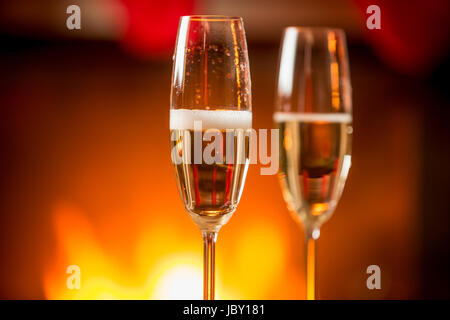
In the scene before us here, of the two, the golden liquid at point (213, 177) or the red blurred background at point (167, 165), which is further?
the red blurred background at point (167, 165)

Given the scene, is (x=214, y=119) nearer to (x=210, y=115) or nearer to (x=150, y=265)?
(x=210, y=115)

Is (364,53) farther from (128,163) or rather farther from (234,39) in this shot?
(234,39)

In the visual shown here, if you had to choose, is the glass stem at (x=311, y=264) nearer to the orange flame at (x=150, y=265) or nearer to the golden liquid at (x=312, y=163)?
the golden liquid at (x=312, y=163)

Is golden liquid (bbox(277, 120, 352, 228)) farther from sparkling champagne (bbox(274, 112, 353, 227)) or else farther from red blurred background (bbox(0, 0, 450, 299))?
red blurred background (bbox(0, 0, 450, 299))

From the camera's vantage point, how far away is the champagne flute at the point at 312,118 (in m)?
0.50

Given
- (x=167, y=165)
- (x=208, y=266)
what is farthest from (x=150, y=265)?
(x=208, y=266)

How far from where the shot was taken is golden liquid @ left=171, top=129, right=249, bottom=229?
524mm

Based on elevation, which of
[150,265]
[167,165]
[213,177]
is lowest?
[150,265]

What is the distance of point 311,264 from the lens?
487mm

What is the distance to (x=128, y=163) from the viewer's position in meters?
1.85

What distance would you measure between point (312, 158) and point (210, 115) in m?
0.08

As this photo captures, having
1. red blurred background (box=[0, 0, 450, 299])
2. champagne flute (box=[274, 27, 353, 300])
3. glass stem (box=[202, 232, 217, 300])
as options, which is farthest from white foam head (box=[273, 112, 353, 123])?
red blurred background (box=[0, 0, 450, 299])

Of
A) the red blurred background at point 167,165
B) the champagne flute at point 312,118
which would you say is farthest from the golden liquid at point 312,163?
the red blurred background at point 167,165
